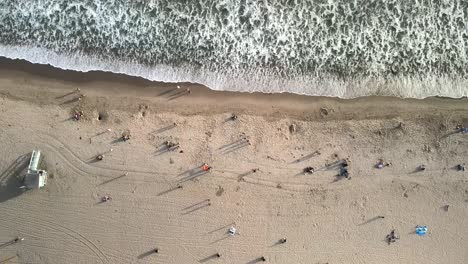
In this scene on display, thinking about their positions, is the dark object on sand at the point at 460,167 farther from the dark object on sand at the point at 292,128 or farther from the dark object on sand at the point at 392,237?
the dark object on sand at the point at 292,128

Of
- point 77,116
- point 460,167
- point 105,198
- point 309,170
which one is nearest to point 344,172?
point 309,170

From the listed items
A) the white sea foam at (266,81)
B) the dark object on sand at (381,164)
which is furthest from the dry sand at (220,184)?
the white sea foam at (266,81)

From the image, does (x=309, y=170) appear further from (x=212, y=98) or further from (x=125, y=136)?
(x=125, y=136)

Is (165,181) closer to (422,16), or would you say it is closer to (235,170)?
(235,170)

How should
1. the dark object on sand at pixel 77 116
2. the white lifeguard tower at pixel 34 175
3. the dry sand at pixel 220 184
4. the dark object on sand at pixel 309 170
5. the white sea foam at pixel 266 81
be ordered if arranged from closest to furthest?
the white lifeguard tower at pixel 34 175
the dry sand at pixel 220 184
the dark object on sand at pixel 309 170
the dark object on sand at pixel 77 116
the white sea foam at pixel 266 81

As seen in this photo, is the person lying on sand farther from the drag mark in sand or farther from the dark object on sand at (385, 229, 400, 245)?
the dark object on sand at (385, 229, 400, 245)

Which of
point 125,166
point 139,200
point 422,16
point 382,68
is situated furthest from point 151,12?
point 422,16
